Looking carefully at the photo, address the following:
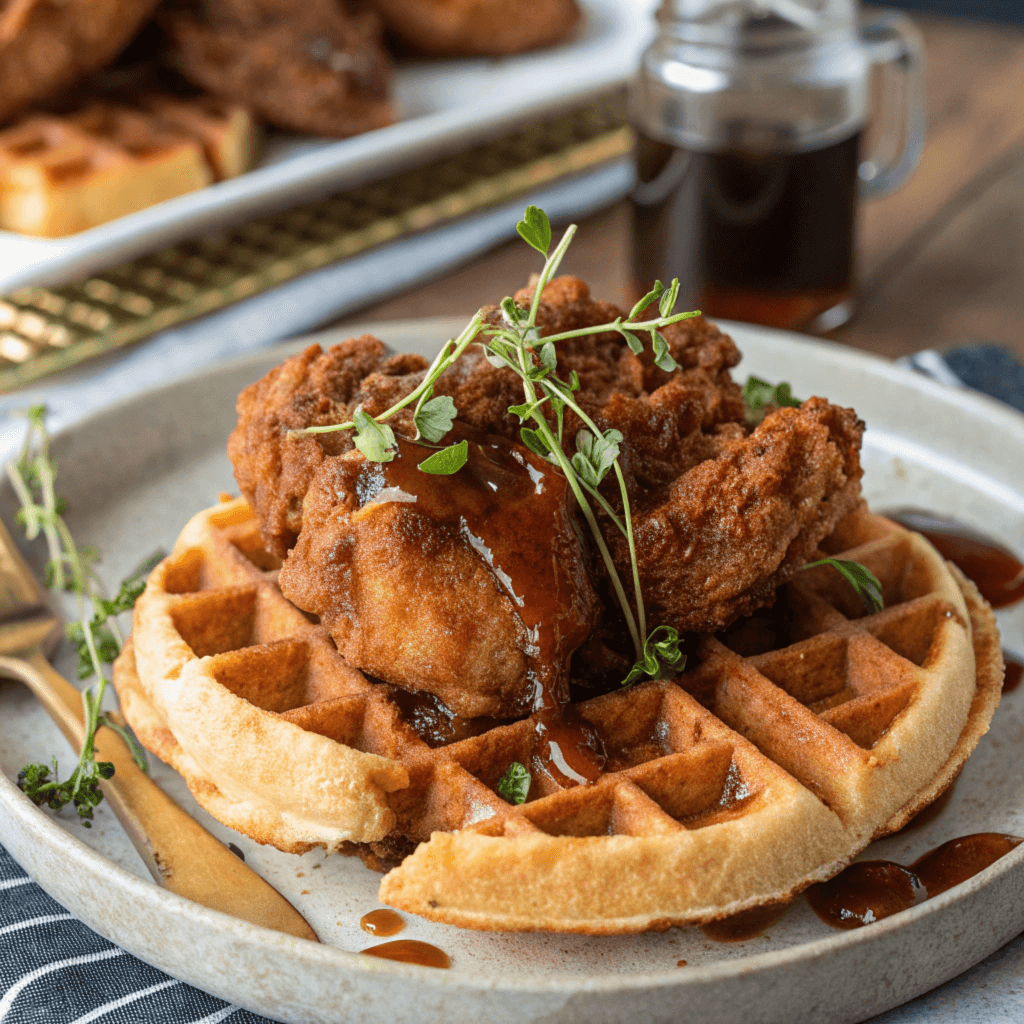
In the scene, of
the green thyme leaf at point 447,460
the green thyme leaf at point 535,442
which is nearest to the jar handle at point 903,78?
the green thyme leaf at point 535,442

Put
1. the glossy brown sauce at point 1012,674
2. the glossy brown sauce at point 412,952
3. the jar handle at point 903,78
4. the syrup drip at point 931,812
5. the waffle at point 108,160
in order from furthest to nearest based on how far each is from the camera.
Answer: the jar handle at point 903,78
the waffle at point 108,160
the glossy brown sauce at point 1012,674
the syrup drip at point 931,812
the glossy brown sauce at point 412,952

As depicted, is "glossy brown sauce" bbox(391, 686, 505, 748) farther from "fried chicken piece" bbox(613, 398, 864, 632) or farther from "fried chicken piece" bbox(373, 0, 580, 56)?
"fried chicken piece" bbox(373, 0, 580, 56)

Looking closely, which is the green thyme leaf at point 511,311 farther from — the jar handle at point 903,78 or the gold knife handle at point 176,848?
the jar handle at point 903,78

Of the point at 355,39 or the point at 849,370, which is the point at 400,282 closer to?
the point at 355,39

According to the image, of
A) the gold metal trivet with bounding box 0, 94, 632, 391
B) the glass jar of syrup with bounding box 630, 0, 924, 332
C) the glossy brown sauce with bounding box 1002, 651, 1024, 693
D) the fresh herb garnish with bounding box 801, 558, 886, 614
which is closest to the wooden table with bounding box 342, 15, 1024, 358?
the gold metal trivet with bounding box 0, 94, 632, 391

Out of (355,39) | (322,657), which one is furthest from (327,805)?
(355,39)

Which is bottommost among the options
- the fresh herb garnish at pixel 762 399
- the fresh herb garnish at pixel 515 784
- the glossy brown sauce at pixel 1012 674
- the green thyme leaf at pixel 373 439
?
the glossy brown sauce at pixel 1012 674
